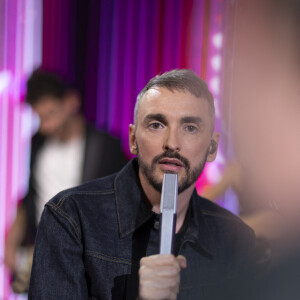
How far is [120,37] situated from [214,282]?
902 mm

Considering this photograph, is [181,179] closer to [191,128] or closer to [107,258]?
[191,128]

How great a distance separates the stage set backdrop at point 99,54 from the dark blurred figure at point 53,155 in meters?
0.03

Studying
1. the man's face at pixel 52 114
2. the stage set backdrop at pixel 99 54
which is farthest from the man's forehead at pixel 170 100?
the man's face at pixel 52 114

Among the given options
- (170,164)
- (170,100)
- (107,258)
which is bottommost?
(107,258)

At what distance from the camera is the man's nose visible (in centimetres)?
98

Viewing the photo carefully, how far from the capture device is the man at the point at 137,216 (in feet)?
3.23

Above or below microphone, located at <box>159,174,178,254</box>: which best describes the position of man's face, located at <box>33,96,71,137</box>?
above

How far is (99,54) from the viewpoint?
5.19 ft

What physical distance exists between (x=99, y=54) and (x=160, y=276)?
102 cm

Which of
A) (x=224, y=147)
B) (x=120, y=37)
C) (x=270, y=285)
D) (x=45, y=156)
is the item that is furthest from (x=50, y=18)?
(x=270, y=285)

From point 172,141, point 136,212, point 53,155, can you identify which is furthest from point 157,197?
point 53,155

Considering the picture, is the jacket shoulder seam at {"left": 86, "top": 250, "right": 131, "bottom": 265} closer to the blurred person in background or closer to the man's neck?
the man's neck

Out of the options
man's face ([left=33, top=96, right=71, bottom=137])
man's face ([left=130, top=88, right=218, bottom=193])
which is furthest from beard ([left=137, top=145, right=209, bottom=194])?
man's face ([left=33, top=96, right=71, bottom=137])

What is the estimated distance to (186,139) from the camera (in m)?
1.03
